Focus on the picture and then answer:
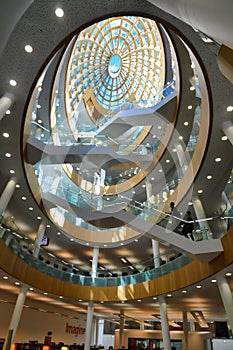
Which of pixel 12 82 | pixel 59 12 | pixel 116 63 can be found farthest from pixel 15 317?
pixel 116 63

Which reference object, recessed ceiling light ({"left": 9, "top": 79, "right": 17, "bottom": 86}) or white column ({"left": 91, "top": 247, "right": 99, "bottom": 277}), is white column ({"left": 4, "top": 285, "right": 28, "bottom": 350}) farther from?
recessed ceiling light ({"left": 9, "top": 79, "right": 17, "bottom": 86})

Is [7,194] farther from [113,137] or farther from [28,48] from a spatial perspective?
[113,137]

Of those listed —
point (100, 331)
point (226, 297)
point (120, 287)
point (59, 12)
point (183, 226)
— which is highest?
point (59, 12)

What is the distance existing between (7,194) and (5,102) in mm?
6243

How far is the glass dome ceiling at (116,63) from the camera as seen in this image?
30000mm

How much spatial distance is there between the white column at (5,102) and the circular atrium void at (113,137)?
3.91 ft

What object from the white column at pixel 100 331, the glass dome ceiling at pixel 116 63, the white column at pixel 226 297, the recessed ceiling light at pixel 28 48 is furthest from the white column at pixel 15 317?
→ the glass dome ceiling at pixel 116 63

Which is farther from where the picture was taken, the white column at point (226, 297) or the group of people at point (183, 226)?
the group of people at point (183, 226)

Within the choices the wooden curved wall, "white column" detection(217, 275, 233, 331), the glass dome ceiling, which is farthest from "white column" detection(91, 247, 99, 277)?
the glass dome ceiling

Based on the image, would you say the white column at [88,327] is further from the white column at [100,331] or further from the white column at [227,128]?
the white column at [227,128]

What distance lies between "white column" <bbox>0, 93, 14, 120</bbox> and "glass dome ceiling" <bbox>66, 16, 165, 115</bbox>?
18.8 meters

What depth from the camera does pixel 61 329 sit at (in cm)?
2328

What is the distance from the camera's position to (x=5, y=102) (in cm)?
1005

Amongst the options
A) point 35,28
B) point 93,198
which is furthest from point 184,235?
point 35,28
